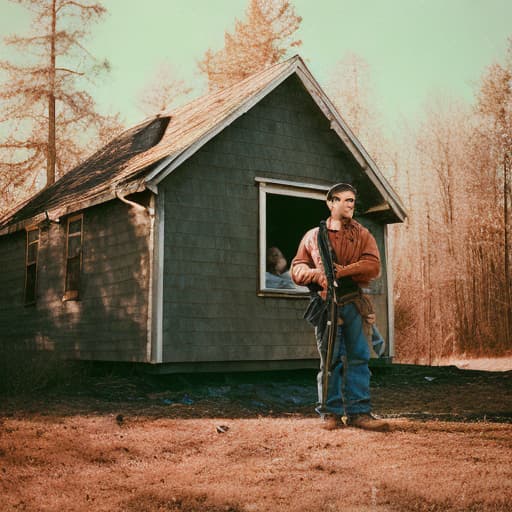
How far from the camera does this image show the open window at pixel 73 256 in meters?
13.7

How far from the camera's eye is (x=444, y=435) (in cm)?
679

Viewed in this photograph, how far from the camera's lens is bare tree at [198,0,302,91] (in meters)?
29.3

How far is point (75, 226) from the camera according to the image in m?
14.0

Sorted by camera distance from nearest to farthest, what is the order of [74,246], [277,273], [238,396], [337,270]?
[337,270] < [238,396] < [277,273] < [74,246]

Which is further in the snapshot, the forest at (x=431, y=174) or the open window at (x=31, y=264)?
the forest at (x=431, y=174)

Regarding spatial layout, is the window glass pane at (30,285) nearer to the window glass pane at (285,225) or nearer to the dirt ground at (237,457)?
the window glass pane at (285,225)

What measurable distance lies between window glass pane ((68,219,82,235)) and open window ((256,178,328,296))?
3579mm

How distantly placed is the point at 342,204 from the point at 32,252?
10.7 m

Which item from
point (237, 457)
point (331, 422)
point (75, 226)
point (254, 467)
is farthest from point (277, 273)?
point (254, 467)

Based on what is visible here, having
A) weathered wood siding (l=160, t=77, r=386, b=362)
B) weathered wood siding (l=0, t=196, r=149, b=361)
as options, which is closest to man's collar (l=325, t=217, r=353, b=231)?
weathered wood siding (l=160, t=77, r=386, b=362)

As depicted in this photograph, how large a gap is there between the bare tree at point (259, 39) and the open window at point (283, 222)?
48.4 ft

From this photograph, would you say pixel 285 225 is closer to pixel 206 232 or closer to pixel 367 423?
pixel 206 232

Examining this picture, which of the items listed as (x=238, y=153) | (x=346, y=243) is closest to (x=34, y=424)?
(x=346, y=243)

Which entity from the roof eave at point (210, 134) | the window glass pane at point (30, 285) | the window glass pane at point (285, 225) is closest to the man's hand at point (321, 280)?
the roof eave at point (210, 134)
